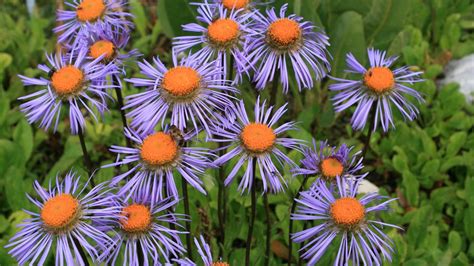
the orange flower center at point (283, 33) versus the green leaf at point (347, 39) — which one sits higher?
the green leaf at point (347, 39)

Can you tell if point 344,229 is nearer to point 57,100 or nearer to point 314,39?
point 314,39

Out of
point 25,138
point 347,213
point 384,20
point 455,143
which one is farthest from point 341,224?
point 25,138

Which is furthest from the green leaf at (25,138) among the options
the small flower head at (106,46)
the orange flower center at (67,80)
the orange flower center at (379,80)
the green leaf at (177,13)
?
the orange flower center at (379,80)

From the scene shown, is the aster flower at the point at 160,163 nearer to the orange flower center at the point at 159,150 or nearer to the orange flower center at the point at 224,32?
the orange flower center at the point at 159,150

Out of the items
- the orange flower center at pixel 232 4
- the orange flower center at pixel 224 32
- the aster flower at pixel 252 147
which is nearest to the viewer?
the aster flower at pixel 252 147

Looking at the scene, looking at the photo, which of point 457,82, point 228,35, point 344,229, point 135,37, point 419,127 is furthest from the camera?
point 135,37

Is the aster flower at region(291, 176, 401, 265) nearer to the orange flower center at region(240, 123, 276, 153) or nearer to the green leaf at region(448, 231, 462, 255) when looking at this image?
the orange flower center at region(240, 123, 276, 153)

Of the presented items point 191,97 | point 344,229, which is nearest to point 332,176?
point 344,229
